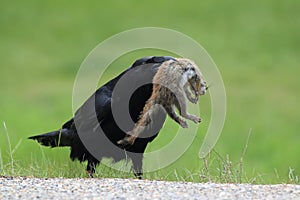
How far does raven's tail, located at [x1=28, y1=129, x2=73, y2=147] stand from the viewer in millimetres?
7699

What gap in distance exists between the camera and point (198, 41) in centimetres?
2383

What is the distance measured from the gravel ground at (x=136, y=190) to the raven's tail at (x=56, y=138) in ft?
5.73

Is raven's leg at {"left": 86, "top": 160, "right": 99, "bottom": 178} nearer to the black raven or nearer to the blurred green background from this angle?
the black raven

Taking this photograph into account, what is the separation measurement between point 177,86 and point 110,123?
3.56 ft

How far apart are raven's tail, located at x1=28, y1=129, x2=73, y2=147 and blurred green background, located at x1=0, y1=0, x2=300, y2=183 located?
7004 millimetres

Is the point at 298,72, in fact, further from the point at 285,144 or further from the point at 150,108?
the point at 150,108

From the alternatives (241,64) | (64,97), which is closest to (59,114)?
(64,97)

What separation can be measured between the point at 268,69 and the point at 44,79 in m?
6.22

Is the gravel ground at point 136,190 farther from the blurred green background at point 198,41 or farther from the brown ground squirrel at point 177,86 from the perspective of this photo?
the blurred green background at point 198,41

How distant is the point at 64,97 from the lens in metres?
20.2

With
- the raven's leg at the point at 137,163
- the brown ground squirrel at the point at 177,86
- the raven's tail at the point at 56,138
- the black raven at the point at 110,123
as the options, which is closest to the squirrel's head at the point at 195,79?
the brown ground squirrel at the point at 177,86

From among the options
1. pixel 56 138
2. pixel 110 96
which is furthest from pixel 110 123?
pixel 56 138

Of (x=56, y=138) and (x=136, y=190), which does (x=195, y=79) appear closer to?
(x=136, y=190)

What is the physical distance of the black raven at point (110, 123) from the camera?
22.6 feet
